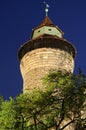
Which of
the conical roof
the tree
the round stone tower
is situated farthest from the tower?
the tree

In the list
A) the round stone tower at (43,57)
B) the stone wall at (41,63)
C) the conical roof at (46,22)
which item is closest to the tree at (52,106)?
the round stone tower at (43,57)

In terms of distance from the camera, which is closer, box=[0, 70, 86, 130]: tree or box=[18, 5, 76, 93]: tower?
box=[0, 70, 86, 130]: tree

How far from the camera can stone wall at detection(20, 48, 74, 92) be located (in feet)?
80.1

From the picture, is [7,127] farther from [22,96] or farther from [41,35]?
[41,35]

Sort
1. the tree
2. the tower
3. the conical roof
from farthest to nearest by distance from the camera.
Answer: the conical roof → the tower → the tree

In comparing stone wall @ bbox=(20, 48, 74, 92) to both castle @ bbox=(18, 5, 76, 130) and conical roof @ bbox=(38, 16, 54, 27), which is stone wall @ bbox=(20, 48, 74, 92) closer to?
castle @ bbox=(18, 5, 76, 130)

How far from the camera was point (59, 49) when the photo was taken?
25.9m

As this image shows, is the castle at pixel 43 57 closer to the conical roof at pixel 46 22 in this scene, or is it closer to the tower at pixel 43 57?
the tower at pixel 43 57

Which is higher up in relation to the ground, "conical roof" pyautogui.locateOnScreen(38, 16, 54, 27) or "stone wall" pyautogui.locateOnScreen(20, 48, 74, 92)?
"conical roof" pyautogui.locateOnScreen(38, 16, 54, 27)

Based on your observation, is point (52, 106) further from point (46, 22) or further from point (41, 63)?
point (46, 22)

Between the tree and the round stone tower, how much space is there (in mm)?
8217

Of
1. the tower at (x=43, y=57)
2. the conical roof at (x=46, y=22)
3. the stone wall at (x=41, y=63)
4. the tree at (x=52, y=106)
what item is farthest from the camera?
the conical roof at (x=46, y=22)

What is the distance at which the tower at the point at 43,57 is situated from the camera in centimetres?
2455

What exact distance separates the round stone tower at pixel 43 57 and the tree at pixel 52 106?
8.22 meters
